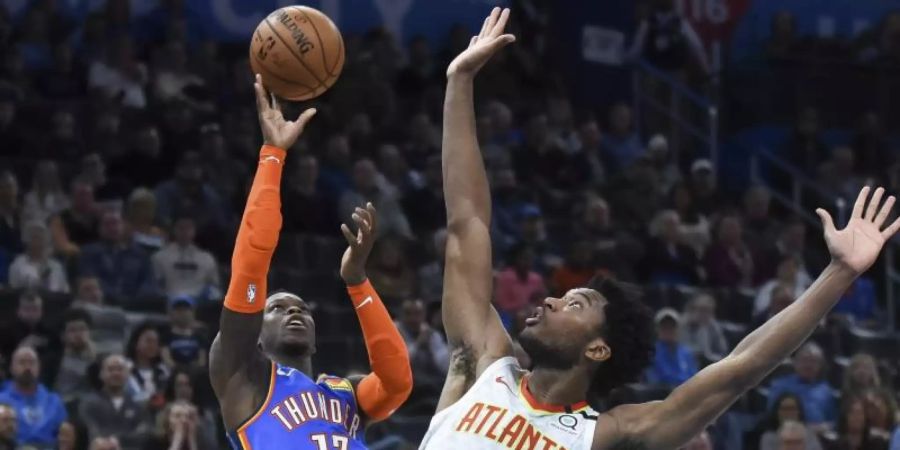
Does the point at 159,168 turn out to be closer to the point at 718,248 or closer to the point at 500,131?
the point at 500,131

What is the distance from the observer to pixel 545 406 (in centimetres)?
526

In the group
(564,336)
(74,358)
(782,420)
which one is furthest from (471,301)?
(782,420)

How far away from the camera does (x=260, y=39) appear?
6562 mm

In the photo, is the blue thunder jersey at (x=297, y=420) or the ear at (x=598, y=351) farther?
the blue thunder jersey at (x=297, y=420)

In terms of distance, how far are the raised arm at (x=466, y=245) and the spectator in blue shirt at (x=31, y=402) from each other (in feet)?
17.7

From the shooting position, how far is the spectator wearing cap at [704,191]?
625 inches

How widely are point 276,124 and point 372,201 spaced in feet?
26.0

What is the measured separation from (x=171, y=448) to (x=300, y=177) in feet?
14.5

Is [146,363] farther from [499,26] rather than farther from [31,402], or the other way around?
[499,26]

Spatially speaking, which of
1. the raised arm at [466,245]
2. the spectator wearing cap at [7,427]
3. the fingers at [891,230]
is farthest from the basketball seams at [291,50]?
the spectator wearing cap at [7,427]

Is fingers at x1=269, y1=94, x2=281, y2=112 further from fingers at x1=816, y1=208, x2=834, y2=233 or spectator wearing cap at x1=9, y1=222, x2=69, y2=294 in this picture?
spectator wearing cap at x1=9, y1=222, x2=69, y2=294

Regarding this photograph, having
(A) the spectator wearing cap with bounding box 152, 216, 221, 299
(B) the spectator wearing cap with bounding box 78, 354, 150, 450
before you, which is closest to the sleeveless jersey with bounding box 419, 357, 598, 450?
(B) the spectator wearing cap with bounding box 78, 354, 150, 450

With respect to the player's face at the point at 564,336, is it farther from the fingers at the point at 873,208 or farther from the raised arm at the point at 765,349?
the fingers at the point at 873,208

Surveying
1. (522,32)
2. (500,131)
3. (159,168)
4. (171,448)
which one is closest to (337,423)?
(171,448)
